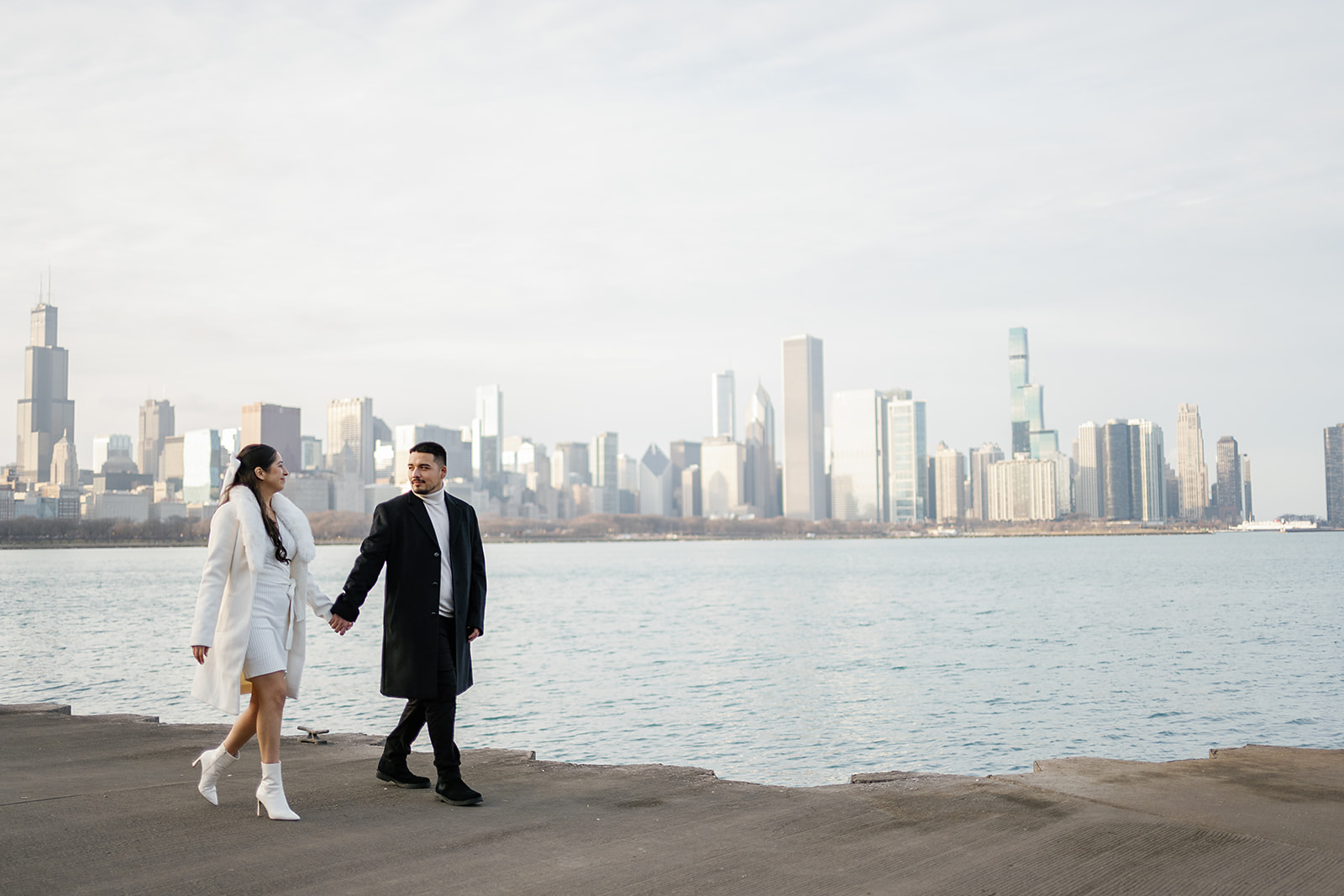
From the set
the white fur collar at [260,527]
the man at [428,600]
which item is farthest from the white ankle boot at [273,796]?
the white fur collar at [260,527]

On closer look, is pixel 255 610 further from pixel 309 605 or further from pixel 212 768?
pixel 212 768

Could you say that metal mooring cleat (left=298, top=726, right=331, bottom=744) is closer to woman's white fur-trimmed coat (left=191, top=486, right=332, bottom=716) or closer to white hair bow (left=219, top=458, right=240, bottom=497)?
woman's white fur-trimmed coat (left=191, top=486, right=332, bottom=716)

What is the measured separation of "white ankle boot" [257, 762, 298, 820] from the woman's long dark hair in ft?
3.83

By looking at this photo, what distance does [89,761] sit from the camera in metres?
7.93

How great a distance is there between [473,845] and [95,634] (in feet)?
125

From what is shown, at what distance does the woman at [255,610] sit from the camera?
19.4ft

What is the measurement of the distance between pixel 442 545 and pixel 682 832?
91.1 inches

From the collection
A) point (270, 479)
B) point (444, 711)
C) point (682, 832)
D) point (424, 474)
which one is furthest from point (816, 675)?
point (270, 479)

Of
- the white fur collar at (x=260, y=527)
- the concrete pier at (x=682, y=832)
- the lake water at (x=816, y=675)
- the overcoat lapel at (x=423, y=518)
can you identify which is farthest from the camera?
the lake water at (x=816, y=675)

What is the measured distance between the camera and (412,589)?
6594 millimetres

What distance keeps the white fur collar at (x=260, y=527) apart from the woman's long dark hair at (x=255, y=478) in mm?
25

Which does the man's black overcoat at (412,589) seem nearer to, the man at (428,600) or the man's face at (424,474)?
the man at (428,600)

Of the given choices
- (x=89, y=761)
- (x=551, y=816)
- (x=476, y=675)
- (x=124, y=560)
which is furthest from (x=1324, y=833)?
(x=124, y=560)

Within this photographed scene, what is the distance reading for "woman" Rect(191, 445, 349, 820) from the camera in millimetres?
5902
